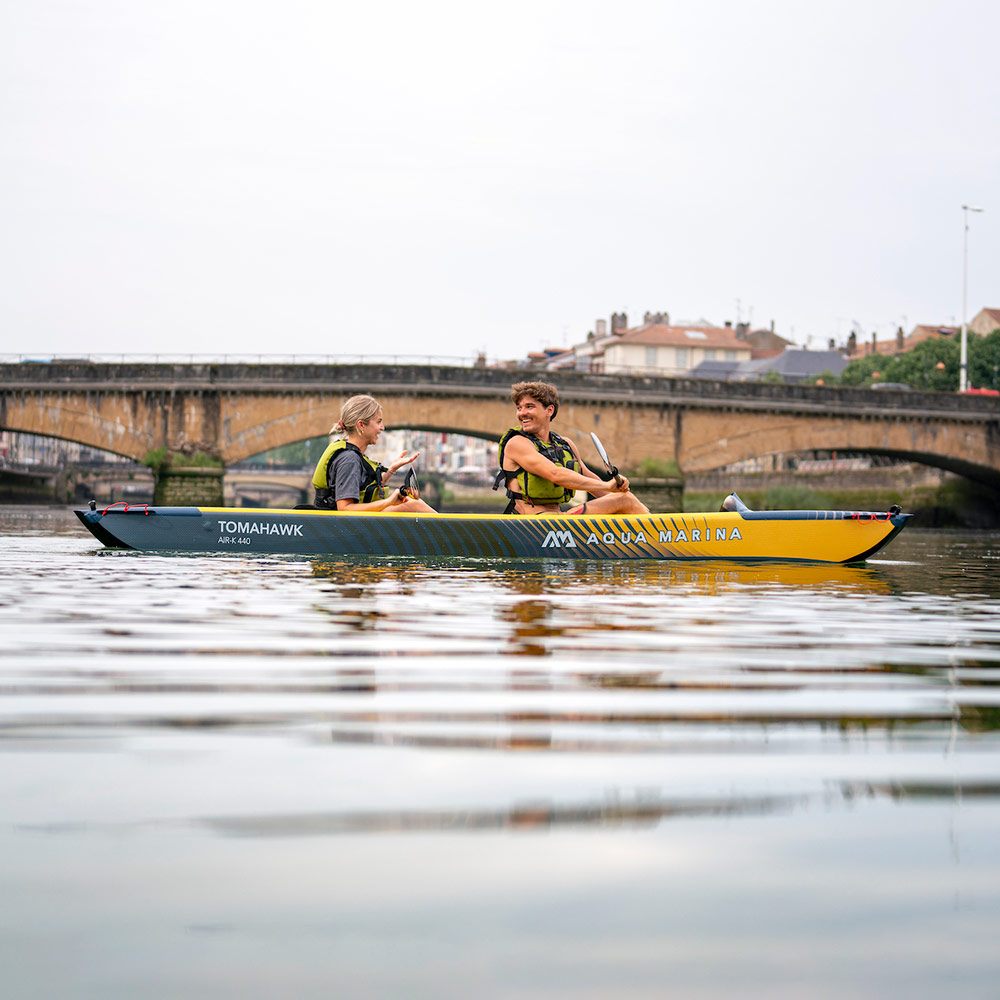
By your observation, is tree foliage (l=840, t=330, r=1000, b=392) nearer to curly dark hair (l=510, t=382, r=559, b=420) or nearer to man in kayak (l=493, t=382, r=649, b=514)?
man in kayak (l=493, t=382, r=649, b=514)

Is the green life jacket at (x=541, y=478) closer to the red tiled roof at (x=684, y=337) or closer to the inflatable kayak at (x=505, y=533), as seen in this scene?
the inflatable kayak at (x=505, y=533)

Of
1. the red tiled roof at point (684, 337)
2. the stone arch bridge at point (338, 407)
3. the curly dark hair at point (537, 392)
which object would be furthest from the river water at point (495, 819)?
the red tiled roof at point (684, 337)

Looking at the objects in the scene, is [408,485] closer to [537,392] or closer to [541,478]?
[541,478]

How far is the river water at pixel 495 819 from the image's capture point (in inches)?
66.1

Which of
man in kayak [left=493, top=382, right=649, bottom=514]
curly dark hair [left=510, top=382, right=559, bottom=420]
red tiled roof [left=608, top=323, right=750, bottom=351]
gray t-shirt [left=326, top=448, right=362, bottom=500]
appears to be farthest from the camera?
red tiled roof [left=608, top=323, right=750, bottom=351]

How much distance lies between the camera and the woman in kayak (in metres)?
10.6

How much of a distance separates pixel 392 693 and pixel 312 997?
82.1 inches

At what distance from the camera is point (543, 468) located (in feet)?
35.4

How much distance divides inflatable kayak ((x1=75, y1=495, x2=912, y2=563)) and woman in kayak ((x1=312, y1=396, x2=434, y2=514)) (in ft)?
0.75

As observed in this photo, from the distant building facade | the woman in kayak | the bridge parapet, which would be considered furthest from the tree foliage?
the woman in kayak

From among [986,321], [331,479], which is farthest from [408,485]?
[986,321]

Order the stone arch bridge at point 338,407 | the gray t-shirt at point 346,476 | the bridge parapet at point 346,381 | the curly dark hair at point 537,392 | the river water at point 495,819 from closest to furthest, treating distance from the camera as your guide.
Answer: the river water at point 495,819
the curly dark hair at point 537,392
the gray t-shirt at point 346,476
the bridge parapet at point 346,381
the stone arch bridge at point 338,407

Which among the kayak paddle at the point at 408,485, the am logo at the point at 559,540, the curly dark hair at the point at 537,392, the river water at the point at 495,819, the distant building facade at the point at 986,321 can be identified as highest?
the distant building facade at the point at 986,321

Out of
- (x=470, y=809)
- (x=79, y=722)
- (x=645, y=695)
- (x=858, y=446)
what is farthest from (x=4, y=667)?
(x=858, y=446)
